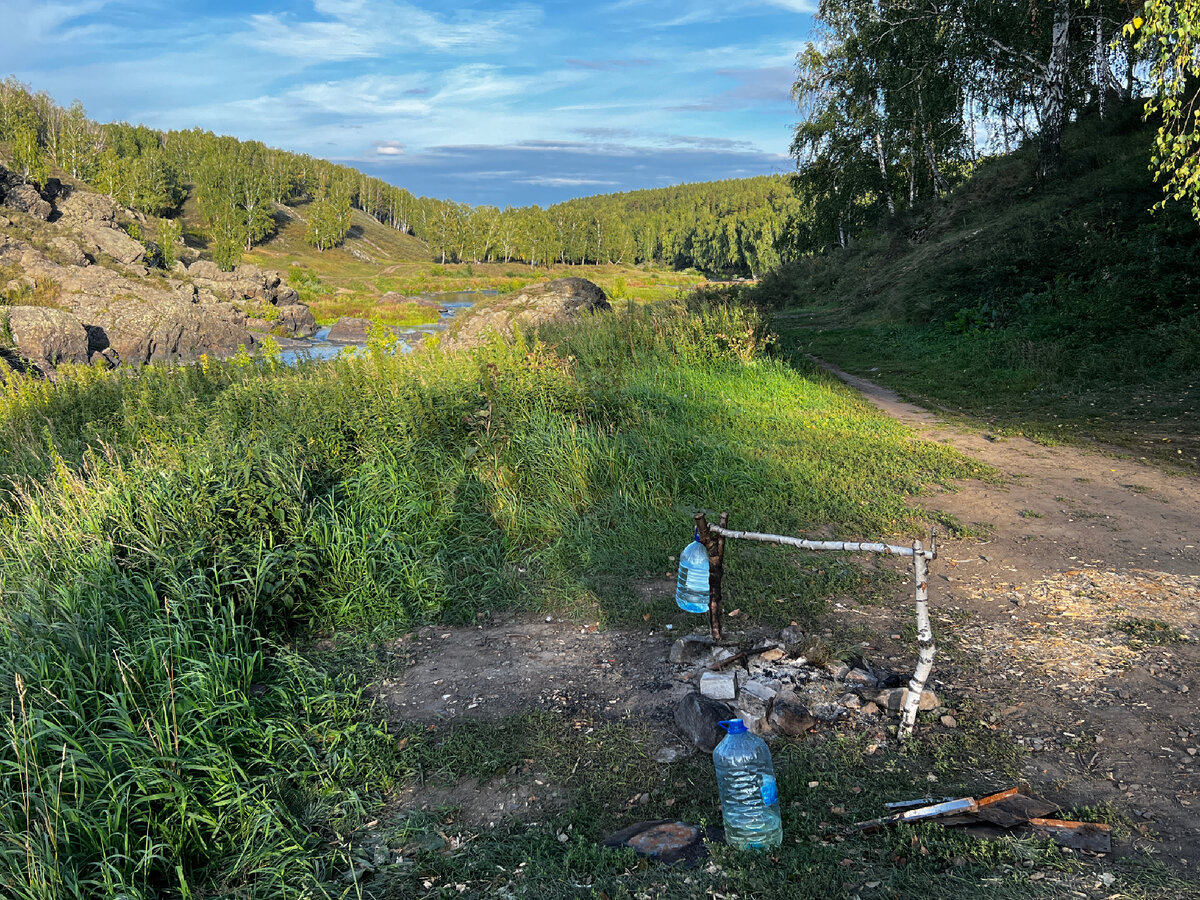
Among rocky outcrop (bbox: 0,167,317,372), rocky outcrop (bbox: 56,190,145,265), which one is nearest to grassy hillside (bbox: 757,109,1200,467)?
rocky outcrop (bbox: 0,167,317,372)

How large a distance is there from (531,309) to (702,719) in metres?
12.5

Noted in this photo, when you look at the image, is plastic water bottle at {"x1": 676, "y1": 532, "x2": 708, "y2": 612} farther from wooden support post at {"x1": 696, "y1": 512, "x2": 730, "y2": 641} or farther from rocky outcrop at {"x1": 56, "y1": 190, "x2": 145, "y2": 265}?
rocky outcrop at {"x1": 56, "y1": 190, "x2": 145, "y2": 265}

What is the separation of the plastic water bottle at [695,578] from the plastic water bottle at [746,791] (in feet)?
4.57

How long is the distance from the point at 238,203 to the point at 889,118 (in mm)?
90766

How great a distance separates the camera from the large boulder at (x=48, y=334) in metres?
28.8

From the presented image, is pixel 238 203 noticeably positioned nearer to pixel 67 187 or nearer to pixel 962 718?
pixel 67 187

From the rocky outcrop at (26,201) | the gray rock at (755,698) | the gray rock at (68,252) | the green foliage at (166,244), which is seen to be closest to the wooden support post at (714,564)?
the gray rock at (755,698)

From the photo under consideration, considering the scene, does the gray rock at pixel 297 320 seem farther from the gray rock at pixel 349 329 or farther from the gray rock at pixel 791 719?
the gray rock at pixel 791 719

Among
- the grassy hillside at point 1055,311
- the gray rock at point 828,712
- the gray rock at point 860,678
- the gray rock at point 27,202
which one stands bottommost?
the gray rock at point 828,712

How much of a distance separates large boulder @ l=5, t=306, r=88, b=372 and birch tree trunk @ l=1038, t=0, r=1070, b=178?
33.9 metres

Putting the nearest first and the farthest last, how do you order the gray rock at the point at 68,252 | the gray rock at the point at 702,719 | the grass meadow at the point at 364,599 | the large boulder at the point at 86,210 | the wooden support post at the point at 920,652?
1. the grass meadow at the point at 364,599
2. the wooden support post at the point at 920,652
3. the gray rock at the point at 702,719
4. the gray rock at the point at 68,252
5. the large boulder at the point at 86,210

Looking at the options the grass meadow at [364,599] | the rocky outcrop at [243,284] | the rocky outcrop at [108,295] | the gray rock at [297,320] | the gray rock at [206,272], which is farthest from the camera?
the gray rock at [206,272]

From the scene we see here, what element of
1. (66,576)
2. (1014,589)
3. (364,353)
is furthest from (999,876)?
(364,353)

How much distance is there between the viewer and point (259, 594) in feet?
16.4
